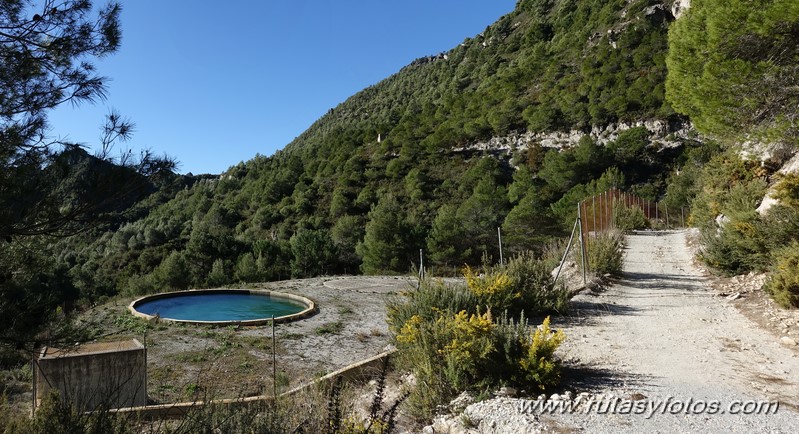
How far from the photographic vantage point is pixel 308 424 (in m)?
2.89

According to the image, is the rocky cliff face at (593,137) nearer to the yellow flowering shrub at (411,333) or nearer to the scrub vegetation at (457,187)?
the scrub vegetation at (457,187)

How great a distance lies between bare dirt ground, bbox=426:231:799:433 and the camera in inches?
119

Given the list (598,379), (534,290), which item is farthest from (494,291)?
(598,379)

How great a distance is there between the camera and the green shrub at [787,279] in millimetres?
5309

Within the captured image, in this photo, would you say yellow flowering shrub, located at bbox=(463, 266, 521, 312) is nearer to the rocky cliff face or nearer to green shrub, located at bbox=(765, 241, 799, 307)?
green shrub, located at bbox=(765, 241, 799, 307)

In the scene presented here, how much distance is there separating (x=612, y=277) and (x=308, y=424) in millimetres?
7455

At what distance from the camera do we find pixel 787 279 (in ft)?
17.5

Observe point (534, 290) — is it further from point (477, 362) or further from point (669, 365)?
point (477, 362)

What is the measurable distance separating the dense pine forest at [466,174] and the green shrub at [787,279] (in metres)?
0.03

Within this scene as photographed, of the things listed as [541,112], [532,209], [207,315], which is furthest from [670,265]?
[541,112]

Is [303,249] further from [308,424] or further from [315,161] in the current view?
[308,424]

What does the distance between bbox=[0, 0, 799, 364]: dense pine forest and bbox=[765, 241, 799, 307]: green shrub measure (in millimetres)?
29

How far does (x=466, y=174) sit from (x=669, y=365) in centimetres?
3412

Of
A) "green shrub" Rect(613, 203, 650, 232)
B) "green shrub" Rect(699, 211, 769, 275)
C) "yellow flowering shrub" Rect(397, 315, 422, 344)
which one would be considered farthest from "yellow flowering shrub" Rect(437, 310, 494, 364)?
"green shrub" Rect(613, 203, 650, 232)
